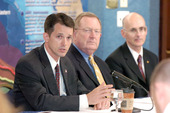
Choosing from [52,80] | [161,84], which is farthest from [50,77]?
[161,84]

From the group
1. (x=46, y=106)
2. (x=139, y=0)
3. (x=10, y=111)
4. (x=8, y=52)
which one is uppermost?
(x=139, y=0)

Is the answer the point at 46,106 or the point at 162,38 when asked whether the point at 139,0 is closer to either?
the point at 162,38

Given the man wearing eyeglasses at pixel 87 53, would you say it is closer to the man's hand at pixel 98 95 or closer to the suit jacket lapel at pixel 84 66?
the suit jacket lapel at pixel 84 66

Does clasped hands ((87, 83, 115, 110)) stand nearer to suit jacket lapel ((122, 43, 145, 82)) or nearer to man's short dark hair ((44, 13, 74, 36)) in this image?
man's short dark hair ((44, 13, 74, 36))

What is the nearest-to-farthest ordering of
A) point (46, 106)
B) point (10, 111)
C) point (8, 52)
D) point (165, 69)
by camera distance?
point (165, 69), point (10, 111), point (46, 106), point (8, 52)

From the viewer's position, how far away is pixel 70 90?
280 centimetres

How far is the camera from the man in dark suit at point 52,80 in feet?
8.07

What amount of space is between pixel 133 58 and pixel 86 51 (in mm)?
800

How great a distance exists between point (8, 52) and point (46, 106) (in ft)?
4.71

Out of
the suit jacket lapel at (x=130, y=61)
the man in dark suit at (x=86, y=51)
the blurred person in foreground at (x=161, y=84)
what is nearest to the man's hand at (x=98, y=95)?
the man in dark suit at (x=86, y=51)

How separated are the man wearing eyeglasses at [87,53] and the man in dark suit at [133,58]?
1.30ft

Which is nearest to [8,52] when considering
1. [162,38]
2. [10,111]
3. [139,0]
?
[139,0]

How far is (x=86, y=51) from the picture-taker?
3383 mm

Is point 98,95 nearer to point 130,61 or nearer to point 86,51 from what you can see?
point 86,51
